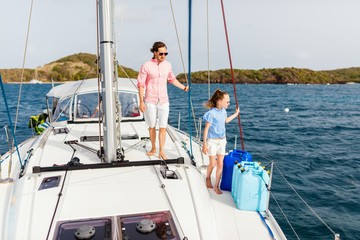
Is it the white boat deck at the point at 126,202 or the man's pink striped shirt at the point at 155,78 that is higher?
the man's pink striped shirt at the point at 155,78

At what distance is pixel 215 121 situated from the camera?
157 inches

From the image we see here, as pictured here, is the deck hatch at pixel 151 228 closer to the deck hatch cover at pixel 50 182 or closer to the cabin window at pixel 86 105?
the deck hatch cover at pixel 50 182

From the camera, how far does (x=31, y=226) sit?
2.64 meters

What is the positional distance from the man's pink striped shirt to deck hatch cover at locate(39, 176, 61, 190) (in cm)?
179

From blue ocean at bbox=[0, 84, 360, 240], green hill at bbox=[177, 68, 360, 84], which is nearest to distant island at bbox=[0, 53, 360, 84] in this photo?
green hill at bbox=[177, 68, 360, 84]

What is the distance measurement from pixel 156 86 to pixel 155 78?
127 millimetres

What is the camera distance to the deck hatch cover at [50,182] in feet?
10.6

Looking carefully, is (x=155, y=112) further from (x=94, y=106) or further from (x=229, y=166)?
(x=94, y=106)

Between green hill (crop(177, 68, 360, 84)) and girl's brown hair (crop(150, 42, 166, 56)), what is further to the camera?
green hill (crop(177, 68, 360, 84))

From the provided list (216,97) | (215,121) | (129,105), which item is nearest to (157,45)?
(216,97)

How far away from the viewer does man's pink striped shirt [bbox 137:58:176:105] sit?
14.1 feet

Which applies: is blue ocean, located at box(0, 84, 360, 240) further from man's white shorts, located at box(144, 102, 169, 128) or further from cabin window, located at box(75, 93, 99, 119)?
cabin window, located at box(75, 93, 99, 119)

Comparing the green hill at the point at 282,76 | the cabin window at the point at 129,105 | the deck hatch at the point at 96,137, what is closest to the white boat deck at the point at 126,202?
the deck hatch at the point at 96,137

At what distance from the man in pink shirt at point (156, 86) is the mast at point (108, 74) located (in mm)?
695
